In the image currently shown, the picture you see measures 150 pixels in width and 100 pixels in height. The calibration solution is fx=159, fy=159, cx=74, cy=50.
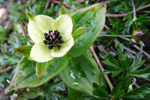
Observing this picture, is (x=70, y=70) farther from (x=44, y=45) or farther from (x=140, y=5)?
(x=140, y=5)

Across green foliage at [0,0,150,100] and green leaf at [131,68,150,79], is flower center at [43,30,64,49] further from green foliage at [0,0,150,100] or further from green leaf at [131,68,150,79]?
green leaf at [131,68,150,79]

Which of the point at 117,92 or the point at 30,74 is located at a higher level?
the point at 30,74

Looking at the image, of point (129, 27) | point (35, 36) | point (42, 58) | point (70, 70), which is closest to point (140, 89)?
point (70, 70)

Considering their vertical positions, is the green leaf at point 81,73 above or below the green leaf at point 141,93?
above

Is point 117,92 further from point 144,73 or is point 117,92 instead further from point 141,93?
point 144,73

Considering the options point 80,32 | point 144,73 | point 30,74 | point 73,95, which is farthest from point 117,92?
point 30,74

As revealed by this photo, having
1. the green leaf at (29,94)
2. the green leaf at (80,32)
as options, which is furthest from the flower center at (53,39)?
the green leaf at (29,94)

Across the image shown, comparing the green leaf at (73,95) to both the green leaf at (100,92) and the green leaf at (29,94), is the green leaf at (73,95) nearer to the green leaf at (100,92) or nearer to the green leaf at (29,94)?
the green leaf at (100,92)
